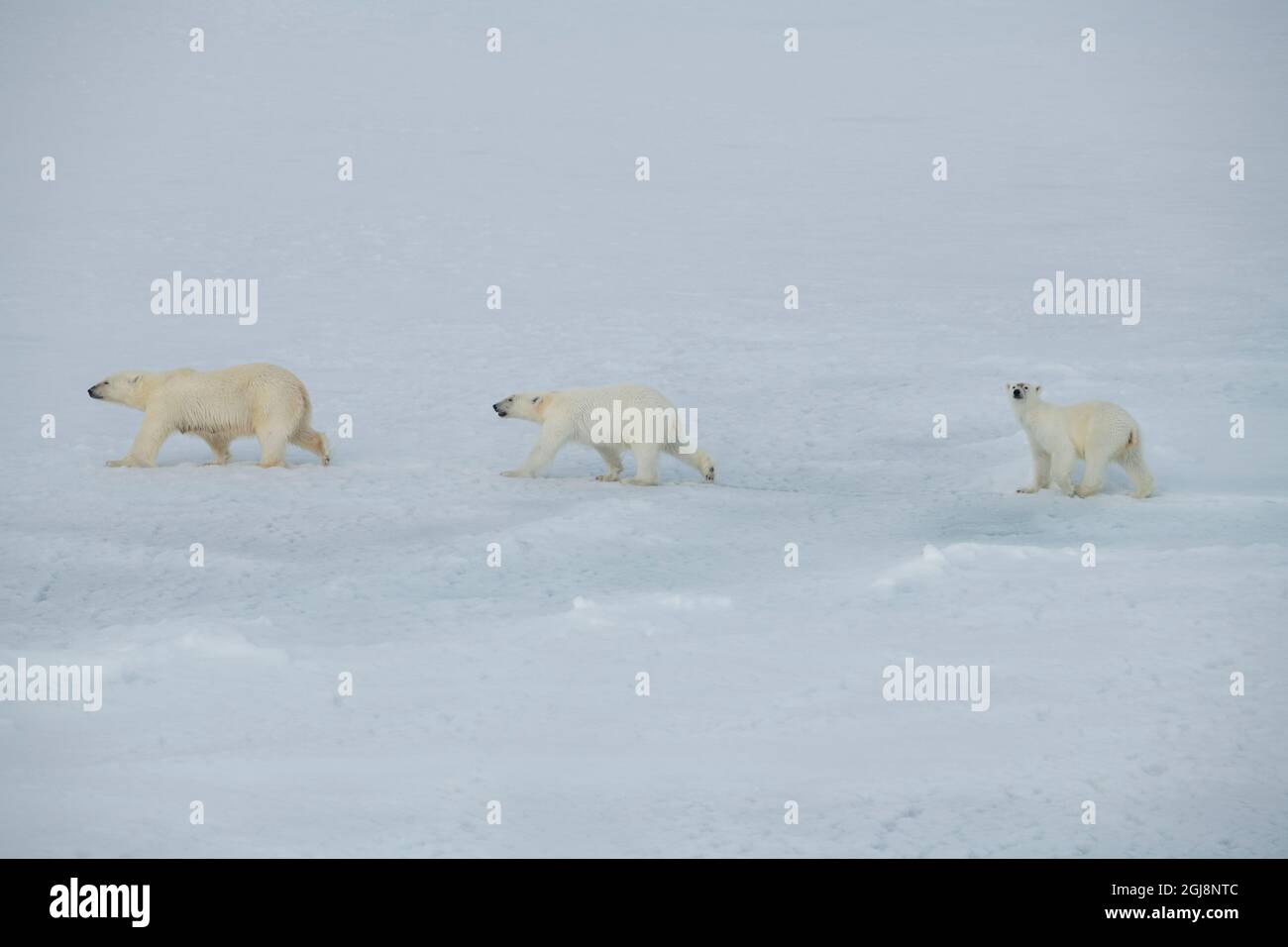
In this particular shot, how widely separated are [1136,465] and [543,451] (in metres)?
3.78

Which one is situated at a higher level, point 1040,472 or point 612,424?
point 612,424

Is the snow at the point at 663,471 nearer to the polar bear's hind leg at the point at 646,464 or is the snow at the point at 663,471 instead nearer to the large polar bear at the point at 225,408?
the polar bear's hind leg at the point at 646,464

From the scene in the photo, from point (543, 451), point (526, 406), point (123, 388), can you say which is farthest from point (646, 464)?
point (123, 388)

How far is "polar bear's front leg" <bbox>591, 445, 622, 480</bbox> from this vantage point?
1016 centimetres

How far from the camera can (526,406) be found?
408 inches

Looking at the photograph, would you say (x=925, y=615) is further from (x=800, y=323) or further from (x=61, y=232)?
(x=61, y=232)

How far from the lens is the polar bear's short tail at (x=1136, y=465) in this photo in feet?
31.7

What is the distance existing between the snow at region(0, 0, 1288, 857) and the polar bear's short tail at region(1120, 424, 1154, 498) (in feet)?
0.98

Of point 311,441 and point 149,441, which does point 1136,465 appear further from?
point 149,441

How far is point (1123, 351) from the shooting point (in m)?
14.7

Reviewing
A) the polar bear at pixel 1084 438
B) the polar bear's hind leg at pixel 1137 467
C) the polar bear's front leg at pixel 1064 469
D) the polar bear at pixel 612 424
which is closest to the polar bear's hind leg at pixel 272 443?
the polar bear at pixel 612 424

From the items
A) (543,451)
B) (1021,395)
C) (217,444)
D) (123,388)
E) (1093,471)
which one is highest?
(123,388)

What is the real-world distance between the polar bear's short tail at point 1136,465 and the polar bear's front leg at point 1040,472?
0.51m

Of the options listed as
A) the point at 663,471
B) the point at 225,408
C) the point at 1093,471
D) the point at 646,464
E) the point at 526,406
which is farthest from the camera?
the point at 663,471
